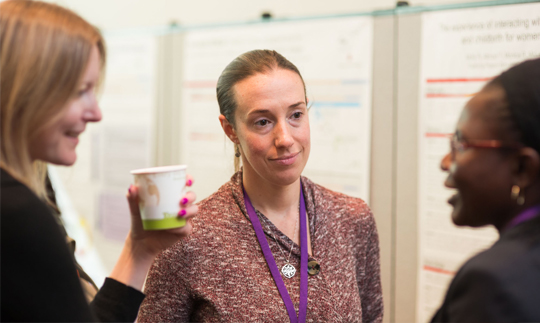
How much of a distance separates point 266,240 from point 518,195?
0.76 metres

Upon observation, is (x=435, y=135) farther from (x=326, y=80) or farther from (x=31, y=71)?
(x=31, y=71)

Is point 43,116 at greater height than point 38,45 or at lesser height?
lesser

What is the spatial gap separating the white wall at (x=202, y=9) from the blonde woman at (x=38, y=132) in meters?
1.65

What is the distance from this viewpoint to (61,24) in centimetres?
80

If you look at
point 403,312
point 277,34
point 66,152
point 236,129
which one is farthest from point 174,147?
point 66,152

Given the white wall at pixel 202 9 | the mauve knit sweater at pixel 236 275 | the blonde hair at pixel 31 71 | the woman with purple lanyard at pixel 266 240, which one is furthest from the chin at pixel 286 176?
the white wall at pixel 202 9

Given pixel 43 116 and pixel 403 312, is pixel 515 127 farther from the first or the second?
pixel 403 312

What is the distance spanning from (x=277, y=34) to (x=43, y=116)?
1.74m

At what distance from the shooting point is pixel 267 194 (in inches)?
56.3

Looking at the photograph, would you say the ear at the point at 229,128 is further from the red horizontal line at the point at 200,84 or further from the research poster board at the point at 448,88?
the red horizontal line at the point at 200,84

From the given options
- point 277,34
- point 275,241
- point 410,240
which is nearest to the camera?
point 275,241

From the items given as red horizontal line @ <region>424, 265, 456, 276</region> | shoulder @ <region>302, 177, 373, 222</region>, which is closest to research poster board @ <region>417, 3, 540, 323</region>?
red horizontal line @ <region>424, 265, 456, 276</region>

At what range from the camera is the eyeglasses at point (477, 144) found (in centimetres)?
73

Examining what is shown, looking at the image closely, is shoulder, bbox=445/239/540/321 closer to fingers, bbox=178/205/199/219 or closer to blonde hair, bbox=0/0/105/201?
fingers, bbox=178/205/199/219
